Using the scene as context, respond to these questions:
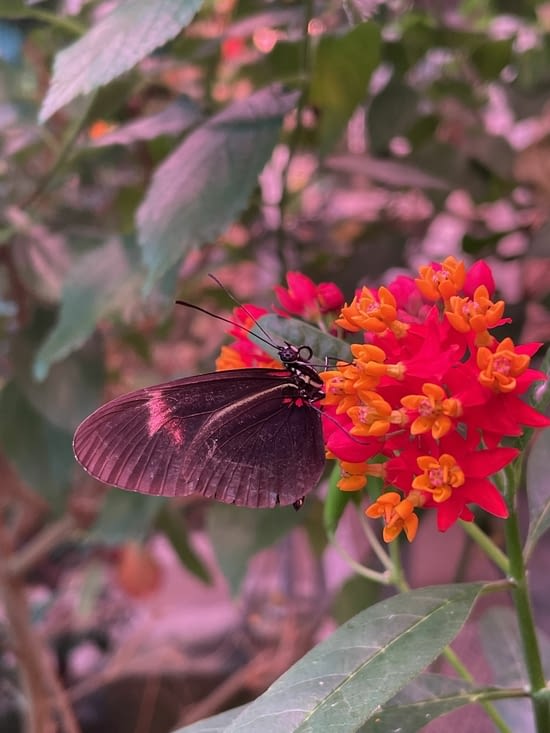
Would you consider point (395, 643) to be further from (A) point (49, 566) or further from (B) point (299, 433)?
(A) point (49, 566)

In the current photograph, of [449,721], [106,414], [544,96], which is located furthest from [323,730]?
[544,96]

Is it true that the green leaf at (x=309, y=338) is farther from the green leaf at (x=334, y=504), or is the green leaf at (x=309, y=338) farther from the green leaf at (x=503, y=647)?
the green leaf at (x=503, y=647)

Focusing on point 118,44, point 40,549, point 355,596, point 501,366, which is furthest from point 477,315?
point 40,549

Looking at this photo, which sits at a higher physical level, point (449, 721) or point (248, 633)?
point (449, 721)

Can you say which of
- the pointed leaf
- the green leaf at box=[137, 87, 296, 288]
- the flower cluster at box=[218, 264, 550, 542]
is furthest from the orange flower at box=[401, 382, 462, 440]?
the pointed leaf

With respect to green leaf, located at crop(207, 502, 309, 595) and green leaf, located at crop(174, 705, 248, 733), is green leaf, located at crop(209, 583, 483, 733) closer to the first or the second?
green leaf, located at crop(174, 705, 248, 733)

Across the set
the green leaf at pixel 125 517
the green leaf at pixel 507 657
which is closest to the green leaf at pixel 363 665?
the green leaf at pixel 507 657

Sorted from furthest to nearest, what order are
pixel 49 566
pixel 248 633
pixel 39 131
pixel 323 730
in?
pixel 49 566, pixel 248 633, pixel 39 131, pixel 323 730
